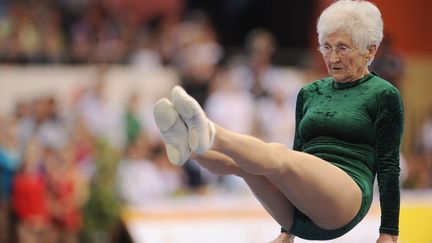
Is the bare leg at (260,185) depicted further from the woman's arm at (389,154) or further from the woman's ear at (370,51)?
the woman's ear at (370,51)

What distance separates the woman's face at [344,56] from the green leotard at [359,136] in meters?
0.06

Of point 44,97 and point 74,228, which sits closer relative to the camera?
point 74,228

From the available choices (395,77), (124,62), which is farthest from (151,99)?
(395,77)

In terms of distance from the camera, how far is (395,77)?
568 cm

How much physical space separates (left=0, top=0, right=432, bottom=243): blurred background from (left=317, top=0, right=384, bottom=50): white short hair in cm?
153

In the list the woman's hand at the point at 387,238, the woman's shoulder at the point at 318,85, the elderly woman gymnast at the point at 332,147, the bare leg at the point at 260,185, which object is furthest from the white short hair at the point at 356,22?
the woman's hand at the point at 387,238

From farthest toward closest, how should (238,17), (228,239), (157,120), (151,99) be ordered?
1. (238,17)
2. (151,99)
3. (228,239)
4. (157,120)

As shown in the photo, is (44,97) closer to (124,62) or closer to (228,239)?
(124,62)

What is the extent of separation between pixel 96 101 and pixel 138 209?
1.78 meters

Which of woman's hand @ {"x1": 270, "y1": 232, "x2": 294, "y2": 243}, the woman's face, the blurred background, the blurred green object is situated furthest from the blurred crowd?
the woman's face

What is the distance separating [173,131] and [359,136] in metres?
0.78

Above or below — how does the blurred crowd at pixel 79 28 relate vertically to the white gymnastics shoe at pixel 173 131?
above

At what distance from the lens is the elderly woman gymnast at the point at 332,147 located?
299cm

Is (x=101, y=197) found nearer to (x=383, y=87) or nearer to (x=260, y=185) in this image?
(x=260, y=185)
